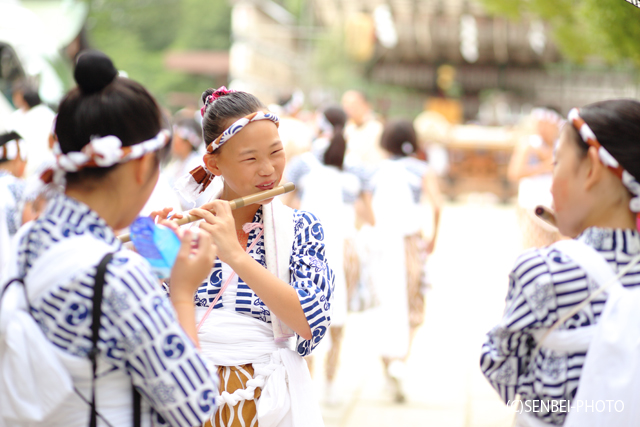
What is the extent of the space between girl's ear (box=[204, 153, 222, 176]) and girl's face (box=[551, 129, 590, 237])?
3.02 ft

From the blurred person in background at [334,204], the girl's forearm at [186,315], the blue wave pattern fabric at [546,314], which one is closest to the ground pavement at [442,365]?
the blurred person in background at [334,204]

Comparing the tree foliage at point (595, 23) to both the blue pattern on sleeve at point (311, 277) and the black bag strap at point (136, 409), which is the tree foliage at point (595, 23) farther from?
the black bag strap at point (136, 409)

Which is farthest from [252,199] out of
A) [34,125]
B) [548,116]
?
[548,116]

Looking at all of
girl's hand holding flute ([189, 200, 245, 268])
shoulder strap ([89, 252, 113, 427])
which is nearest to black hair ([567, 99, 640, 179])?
girl's hand holding flute ([189, 200, 245, 268])

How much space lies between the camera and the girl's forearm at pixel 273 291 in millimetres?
1631

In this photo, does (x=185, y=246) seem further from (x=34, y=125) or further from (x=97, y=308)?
(x=34, y=125)

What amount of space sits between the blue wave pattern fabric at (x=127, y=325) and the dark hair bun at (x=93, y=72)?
226 millimetres

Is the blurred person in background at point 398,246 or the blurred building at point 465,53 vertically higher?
the blurred person in background at point 398,246

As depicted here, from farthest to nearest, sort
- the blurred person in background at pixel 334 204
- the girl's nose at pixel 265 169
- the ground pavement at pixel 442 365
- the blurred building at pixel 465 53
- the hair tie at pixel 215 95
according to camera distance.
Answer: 1. the blurred building at pixel 465 53
2. the blurred person in background at pixel 334 204
3. the ground pavement at pixel 442 365
4. the hair tie at pixel 215 95
5. the girl's nose at pixel 265 169

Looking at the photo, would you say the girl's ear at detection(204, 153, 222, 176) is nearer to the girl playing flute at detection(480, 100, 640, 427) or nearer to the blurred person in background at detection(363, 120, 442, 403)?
the girl playing flute at detection(480, 100, 640, 427)

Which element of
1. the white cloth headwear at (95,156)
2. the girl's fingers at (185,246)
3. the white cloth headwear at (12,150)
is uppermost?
the white cloth headwear at (95,156)

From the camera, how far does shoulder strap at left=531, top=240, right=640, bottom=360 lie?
57.8 inches

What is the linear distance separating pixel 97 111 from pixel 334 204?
3.07 meters

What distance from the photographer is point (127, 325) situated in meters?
1.21
